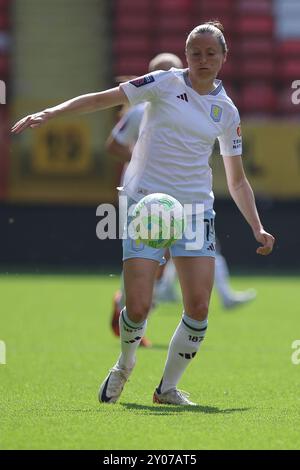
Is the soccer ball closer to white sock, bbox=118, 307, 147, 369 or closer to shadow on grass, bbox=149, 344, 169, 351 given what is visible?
white sock, bbox=118, 307, 147, 369

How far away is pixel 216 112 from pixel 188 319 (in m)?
1.09

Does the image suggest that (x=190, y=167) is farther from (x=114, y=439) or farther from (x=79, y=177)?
(x=79, y=177)

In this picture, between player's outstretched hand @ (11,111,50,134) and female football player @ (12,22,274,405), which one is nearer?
player's outstretched hand @ (11,111,50,134)

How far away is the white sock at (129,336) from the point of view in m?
6.00

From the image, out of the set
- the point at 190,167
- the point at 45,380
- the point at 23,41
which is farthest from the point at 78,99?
the point at 23,41

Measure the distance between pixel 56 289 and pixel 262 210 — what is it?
4646 mm
